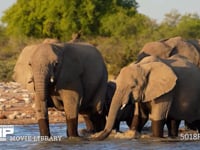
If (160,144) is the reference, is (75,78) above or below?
above

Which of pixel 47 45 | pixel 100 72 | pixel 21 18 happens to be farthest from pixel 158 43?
pixel 21 18

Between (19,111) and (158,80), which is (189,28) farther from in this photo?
(158,80)

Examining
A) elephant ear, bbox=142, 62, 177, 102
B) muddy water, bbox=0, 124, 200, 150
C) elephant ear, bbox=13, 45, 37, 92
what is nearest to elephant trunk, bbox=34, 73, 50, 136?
muddy water, bbox=0, 124, 200, 150

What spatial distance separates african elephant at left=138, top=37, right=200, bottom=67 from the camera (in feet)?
53.8

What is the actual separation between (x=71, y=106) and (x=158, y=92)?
1.40 m

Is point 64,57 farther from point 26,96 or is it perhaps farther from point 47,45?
point 26,96

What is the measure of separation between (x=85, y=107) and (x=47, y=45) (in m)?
1.53

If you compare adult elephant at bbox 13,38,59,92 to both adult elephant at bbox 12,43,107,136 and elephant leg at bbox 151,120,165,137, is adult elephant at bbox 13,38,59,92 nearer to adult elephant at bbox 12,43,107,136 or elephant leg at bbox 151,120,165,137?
adult elephant at bbox 12,43,107,136

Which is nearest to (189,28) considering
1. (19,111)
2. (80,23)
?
(80,23)

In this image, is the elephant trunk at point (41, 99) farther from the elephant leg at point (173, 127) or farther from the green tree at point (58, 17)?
the green tree at point (58, 17)

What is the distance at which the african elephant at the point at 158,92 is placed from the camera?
42.8ft

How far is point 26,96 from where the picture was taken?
75.9 feet

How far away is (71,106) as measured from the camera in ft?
43.5

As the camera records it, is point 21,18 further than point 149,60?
Yes
